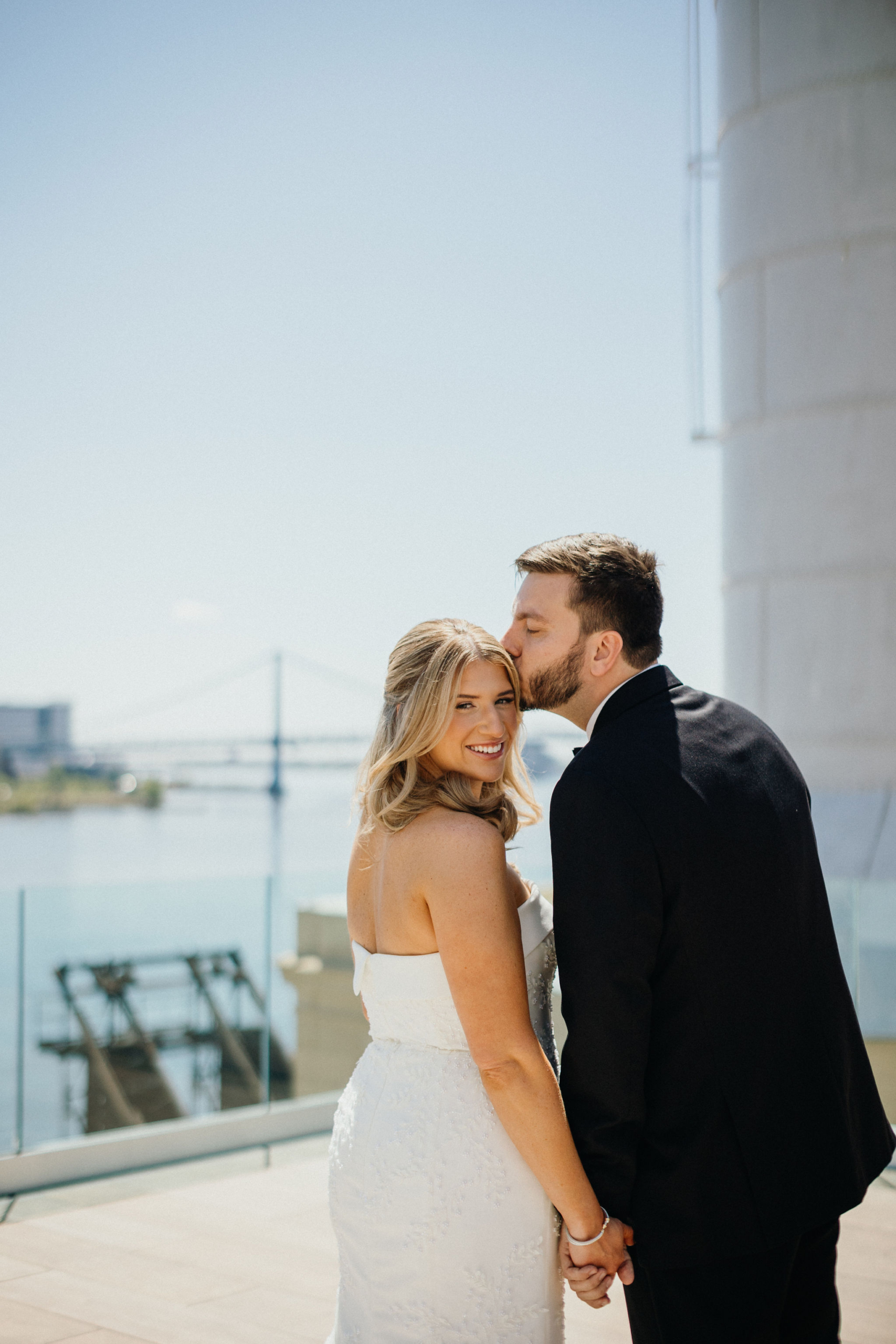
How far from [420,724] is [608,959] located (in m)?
0.50

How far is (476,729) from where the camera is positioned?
6.24 feet

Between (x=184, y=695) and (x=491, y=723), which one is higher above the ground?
(x=184, y=695)

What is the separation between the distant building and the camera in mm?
36625

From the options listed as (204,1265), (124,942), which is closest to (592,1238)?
(204,1265)

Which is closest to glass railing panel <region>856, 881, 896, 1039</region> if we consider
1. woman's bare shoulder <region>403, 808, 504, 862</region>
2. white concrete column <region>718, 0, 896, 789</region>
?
white concrete column <region>718, 0, 896, 789</region>

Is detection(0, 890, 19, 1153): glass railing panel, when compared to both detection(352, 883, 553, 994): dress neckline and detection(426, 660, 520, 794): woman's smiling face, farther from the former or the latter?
detection(426, 660, 520, 794): woman's smiling face

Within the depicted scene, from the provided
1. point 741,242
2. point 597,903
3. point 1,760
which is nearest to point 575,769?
point 597,903

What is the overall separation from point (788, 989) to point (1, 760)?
47757 millimetres

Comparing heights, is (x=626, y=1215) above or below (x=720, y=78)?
below

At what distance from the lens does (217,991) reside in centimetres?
510

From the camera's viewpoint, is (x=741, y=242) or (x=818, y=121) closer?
(x=818, y=121)

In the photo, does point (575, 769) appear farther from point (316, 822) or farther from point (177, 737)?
point (316, 822)

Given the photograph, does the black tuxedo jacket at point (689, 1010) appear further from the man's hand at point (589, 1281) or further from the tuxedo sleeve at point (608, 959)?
the man's hand at point (589, 1281)

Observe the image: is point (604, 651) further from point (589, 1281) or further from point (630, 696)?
point (589, 1281)
